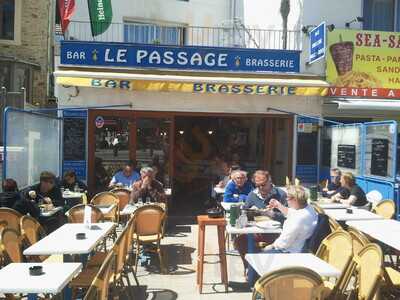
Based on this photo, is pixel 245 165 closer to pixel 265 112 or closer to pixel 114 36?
pixel 265 112

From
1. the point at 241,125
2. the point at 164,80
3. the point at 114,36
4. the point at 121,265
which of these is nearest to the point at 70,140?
the point at 164,80

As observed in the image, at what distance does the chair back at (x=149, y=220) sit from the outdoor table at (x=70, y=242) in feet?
2.42

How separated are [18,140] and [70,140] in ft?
9.31

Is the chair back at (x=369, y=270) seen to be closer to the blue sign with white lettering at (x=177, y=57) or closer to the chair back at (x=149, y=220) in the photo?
the chair back at (x=149, y=220)

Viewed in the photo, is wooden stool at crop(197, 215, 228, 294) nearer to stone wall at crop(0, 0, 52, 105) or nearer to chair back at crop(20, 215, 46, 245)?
chair back at crop(20, 215, 46, 245)

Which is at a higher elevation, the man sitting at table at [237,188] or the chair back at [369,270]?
the man sitting at table at [237,188]

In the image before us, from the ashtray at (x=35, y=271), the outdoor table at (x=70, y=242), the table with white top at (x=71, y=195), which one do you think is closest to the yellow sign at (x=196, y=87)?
the table with white top at (x=71, y=195)

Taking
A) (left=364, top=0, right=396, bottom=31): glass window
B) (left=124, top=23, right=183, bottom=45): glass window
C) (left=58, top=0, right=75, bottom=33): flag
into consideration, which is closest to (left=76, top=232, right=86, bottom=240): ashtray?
(left=58, top=0, right=75, bottom=33): flag

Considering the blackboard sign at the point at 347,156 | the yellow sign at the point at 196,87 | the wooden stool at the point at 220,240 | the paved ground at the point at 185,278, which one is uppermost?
the yellow sign at the point at 196,87

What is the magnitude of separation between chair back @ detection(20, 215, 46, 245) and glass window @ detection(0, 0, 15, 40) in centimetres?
1732

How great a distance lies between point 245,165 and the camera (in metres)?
14.4

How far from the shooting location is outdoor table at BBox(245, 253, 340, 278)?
4.79 meters

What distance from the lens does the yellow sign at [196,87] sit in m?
11.4

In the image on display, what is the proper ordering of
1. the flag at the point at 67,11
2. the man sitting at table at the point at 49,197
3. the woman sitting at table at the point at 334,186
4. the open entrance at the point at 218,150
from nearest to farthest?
the man sitting at table at the point at 49,197 → the woman sitting at table at the point at 334,186 → the flag at the point at 67,11 → the open entrance at the point at 218,150
